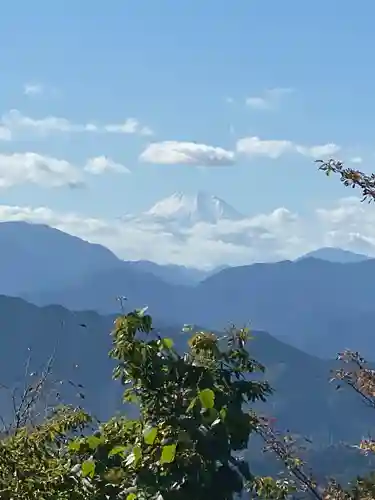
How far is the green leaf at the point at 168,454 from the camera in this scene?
15.0 ft

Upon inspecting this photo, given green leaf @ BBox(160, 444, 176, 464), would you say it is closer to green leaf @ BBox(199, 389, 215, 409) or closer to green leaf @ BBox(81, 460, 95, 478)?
green leaf @ BBox(199, 389, 215, 409)

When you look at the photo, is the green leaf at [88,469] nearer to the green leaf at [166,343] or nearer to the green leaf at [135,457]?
the green leaf at [135,457]

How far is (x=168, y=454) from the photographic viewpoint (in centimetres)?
457

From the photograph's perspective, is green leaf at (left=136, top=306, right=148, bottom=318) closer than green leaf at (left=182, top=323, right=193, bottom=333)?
Yes

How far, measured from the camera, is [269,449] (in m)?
7.62

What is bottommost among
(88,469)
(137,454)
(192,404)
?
(88,469)

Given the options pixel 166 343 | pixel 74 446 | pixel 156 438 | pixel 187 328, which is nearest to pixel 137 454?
pixel 156 438

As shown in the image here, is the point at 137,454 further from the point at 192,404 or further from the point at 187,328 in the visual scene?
the point at 187,328

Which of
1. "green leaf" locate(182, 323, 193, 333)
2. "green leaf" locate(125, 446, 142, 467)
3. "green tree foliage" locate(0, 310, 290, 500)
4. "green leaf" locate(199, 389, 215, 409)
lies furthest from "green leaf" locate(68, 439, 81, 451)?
"green leaf" locate(182, 323, 193, 333)

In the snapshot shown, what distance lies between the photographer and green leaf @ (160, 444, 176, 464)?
457 cm

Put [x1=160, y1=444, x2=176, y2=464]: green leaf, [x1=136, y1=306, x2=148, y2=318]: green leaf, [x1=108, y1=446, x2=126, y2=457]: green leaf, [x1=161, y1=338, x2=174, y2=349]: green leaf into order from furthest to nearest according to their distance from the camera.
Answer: [x1=136, y1=306, x2=148, y2=318]: green leaf < [x1=161, y1=338, x2=174, y2=349]: green leaf < [x1=108, y1=446, x2=126, y2=457]: green leaf < [x1=160, y1=444, x2=176, y2=464]: green leaf

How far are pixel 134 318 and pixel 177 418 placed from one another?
79 centimetres

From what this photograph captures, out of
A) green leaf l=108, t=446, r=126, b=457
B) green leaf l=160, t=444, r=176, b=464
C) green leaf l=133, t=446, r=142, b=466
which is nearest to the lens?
Result: green leaf l=160, t=444, r=176, b=464

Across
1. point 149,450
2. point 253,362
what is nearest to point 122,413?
point 253,362
